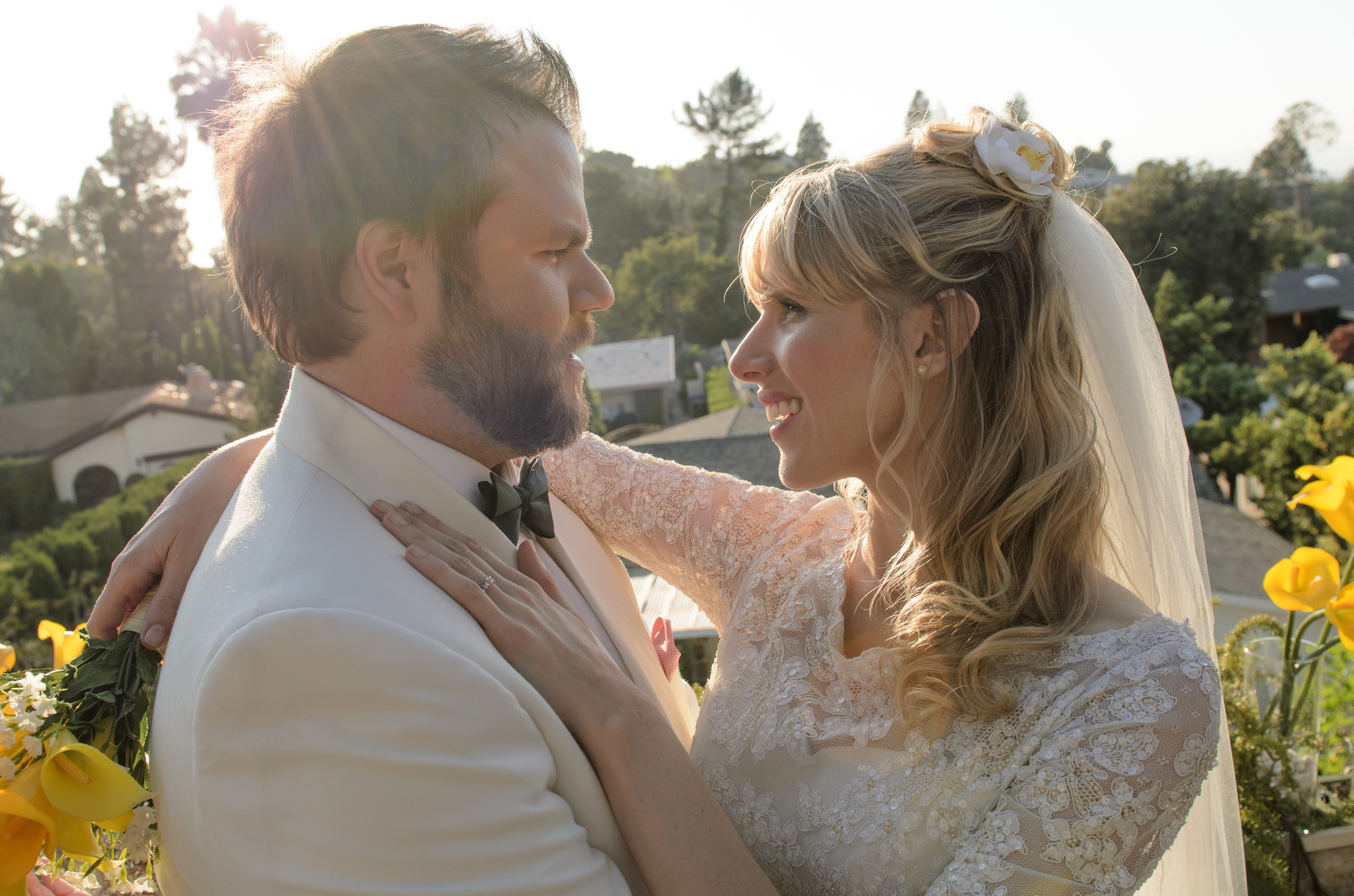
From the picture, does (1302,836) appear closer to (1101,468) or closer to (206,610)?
(1101,468)

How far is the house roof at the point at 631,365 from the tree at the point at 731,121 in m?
24.0

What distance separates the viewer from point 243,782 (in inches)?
55.5

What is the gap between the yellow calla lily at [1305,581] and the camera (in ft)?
8.45

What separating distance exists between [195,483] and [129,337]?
49.6 metres

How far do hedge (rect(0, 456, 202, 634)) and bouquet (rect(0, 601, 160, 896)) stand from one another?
12.1 metres

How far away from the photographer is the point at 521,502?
2096 millimetres

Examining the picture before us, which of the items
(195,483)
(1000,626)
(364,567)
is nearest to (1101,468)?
(1000,626)

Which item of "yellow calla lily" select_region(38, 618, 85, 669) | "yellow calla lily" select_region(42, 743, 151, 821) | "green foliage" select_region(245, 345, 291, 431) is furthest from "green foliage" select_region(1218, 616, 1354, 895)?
"green foliage" select_region(245, 345, 291, 431)

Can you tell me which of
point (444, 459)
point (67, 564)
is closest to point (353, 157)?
point (444, 459)

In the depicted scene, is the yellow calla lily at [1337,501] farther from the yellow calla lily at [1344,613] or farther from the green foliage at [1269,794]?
the green foliage at [1269,794]

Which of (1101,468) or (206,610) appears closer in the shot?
(206,610)

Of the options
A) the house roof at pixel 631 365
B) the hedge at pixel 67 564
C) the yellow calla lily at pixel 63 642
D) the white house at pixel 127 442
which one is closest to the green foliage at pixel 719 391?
the house roof at pixel 631 365

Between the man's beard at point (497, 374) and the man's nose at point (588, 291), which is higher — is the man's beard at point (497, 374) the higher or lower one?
the lower one

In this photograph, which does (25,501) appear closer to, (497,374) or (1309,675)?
(497,374)
